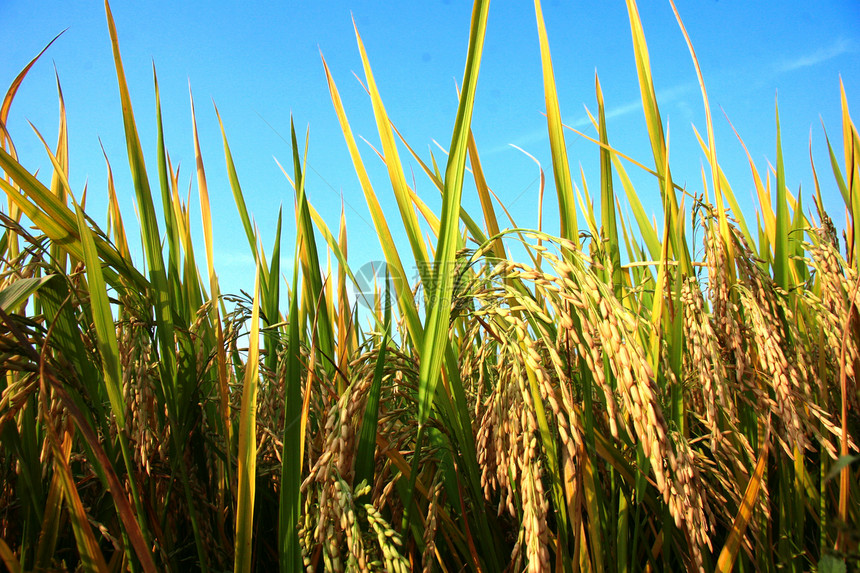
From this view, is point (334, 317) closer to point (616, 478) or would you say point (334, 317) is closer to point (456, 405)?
point (456, 405)

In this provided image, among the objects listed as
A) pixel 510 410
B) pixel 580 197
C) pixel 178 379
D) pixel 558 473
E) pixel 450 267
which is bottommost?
pixel 558 473

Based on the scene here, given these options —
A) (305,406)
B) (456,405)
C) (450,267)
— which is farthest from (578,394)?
(305,406)

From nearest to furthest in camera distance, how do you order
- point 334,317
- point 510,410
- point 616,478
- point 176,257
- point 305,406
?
1. point 510,410
2. point 305,406
3. point 616,478
4. point 176,257
5. point 334,317

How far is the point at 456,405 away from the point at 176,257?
34.5 inches

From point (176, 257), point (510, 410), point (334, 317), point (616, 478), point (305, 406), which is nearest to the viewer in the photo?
point (510, 410)

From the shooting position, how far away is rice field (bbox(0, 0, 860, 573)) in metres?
0.82

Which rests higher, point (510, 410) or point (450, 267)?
point (450, 267)

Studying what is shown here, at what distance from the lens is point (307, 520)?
2.83 ft

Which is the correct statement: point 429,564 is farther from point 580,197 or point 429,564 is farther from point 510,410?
point 580,197

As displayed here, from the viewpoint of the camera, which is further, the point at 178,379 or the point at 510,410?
the point at 178,379

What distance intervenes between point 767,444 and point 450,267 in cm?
78

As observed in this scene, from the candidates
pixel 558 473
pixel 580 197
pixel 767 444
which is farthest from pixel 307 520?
pixel 580 197

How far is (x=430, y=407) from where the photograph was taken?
971mm

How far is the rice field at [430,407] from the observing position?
0.82m
